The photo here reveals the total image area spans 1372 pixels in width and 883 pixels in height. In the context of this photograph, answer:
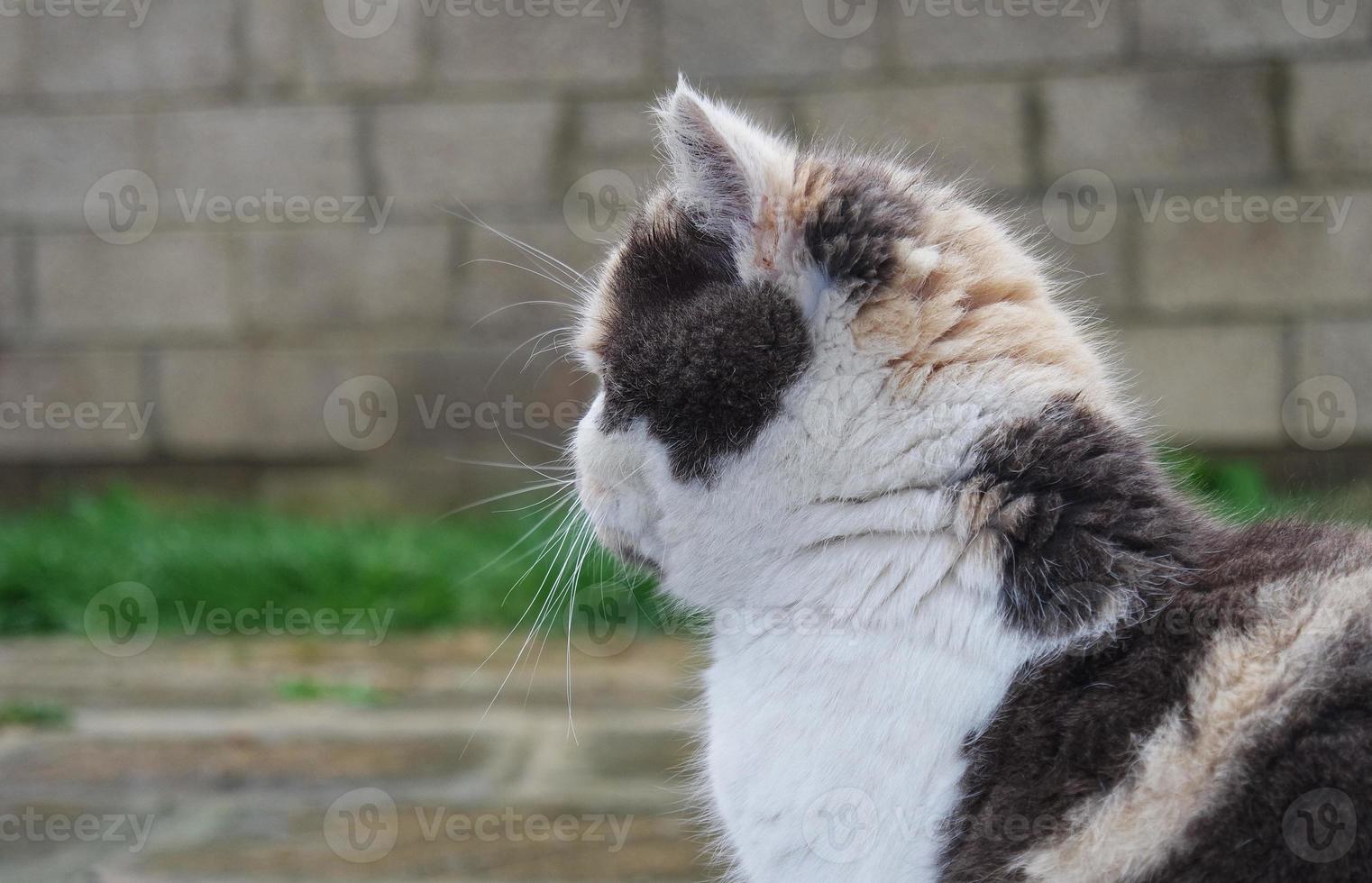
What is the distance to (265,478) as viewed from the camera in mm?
5684

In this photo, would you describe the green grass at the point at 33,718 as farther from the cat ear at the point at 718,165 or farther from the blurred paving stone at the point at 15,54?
the blurred paving stone at the point at 15,54

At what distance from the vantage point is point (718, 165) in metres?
1.93

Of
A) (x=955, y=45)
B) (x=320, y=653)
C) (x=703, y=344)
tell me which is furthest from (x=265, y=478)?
(x=703, y=344)

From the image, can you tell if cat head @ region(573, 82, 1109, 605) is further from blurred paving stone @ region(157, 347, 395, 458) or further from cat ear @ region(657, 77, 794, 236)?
blurred paving stone @ region(157, 347, 395, 458)

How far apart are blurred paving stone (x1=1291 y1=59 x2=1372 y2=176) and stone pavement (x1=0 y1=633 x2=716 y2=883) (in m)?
3.23

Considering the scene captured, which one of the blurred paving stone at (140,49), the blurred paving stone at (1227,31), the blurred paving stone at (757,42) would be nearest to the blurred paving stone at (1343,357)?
the blurred paving stone at (1227,31)

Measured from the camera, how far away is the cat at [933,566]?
1.48m

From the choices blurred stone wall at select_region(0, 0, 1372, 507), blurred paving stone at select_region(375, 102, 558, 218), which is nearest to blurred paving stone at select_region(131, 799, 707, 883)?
blurred stone wall at select_region(0, 0, 1372, 507)

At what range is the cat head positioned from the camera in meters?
1.82

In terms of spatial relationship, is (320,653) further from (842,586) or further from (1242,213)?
(1242,213)

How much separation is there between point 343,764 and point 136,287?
3069 mm

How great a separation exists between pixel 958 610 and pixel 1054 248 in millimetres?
3576

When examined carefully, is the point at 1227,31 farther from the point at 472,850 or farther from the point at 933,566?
the point at 472,850

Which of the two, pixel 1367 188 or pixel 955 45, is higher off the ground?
pixel 955 45
